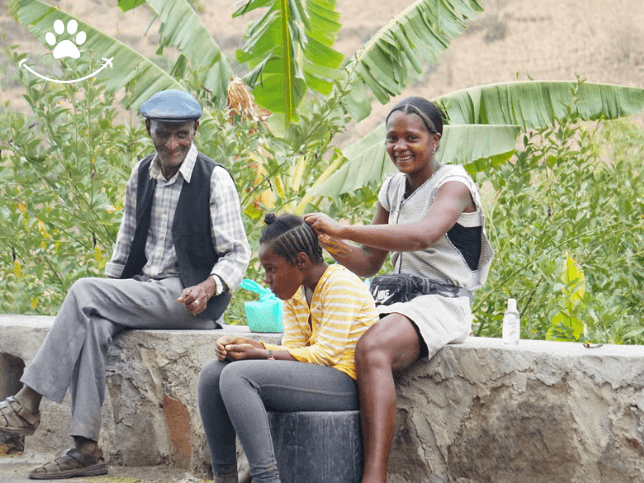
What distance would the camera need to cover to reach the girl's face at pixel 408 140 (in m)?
2.90

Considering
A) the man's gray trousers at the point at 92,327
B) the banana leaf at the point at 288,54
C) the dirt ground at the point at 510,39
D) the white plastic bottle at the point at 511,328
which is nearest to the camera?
the white plastic bottle at the point at 511,328

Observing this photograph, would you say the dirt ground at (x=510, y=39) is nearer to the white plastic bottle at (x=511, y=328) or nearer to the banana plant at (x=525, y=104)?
the banana plant at (x=525, y=104)

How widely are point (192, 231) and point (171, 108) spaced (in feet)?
1.79

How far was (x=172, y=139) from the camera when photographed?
349 centimetres

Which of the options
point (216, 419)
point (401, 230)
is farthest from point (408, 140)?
point (216, 419)

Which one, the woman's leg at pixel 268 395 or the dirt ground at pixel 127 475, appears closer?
the woman's leg at pixel 268 395

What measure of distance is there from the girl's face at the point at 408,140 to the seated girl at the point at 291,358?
1.64 ft

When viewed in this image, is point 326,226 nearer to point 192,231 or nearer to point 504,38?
point 192,231

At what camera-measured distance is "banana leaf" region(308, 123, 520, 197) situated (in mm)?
6141

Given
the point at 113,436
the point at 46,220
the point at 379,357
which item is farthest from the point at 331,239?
the point at 46,220

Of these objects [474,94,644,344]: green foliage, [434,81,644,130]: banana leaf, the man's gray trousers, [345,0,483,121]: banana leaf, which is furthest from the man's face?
[434,81,644,130]: banana leaf

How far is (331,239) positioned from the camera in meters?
2.73

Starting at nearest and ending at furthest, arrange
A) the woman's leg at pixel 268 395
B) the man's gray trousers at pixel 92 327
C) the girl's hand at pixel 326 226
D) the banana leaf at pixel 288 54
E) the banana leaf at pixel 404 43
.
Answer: the woman's leg at pixel 268 395, the girl's hand at pixel 326 226, the man's gray trousers at pixel 92 327, the banana leaf at pixel 288 54, the banana leaf at pixel 404 43

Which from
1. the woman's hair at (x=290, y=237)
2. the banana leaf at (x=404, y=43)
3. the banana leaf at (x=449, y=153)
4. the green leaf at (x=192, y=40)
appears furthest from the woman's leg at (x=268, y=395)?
the green leaf at (x=192, y=40)
